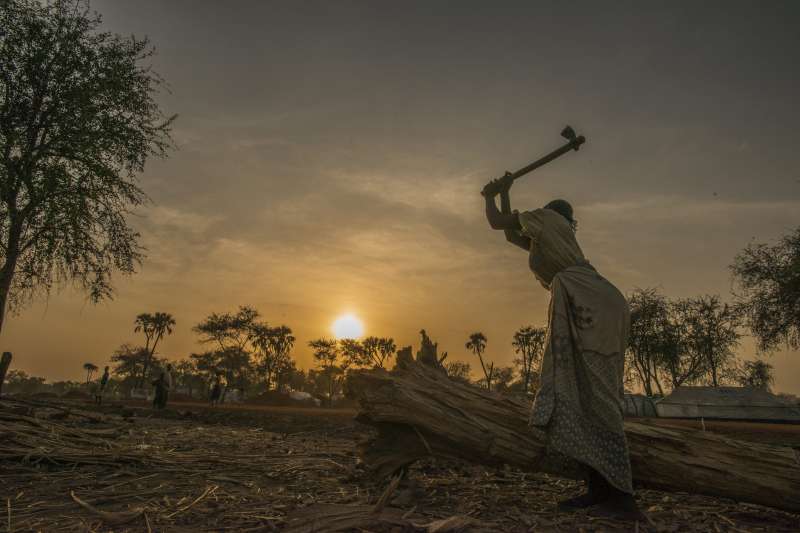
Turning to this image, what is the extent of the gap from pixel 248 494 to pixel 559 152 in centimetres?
410

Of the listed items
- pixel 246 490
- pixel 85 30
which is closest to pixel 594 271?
pixel 246 490

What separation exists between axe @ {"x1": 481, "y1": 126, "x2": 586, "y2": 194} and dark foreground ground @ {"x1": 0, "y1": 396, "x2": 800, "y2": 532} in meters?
2.88

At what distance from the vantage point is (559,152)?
4.20 meters

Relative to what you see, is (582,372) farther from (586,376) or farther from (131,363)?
(131,363)

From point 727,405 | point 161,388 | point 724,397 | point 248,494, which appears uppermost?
point 161,388

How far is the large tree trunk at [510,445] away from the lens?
10.5 ft

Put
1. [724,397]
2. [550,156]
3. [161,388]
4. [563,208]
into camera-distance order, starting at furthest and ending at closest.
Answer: [724,397]
[161,388]
[550,156]
[563,208]

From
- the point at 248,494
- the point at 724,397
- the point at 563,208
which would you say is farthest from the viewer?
the point at 724,397

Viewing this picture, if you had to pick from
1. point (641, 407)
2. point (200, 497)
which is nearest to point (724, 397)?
point (641, 407)

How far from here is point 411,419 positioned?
11.7 ft

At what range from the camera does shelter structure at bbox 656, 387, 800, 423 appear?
78.0 ft

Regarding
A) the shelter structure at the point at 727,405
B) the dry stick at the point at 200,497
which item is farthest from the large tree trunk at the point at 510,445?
the shelter structure at the point at 727,405

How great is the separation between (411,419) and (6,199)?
13.4m

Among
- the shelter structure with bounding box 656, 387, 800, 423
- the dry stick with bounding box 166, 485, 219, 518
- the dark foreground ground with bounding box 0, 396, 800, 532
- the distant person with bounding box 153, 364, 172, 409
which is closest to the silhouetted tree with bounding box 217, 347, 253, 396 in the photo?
the distant person with bounding box 153, 364, 172, 409
